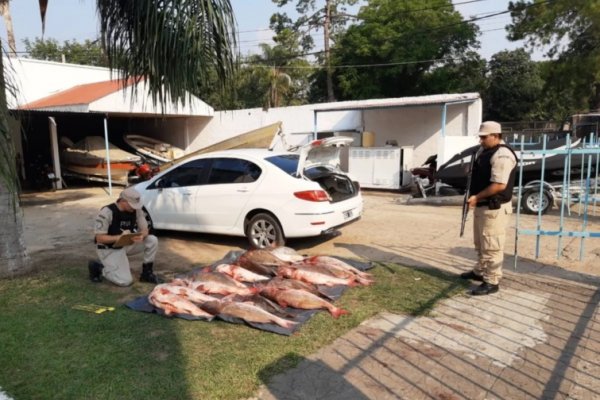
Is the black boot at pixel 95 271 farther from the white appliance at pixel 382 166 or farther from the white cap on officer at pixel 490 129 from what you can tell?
the white appliance at pixel 382 166

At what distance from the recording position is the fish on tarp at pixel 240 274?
548 centimetres

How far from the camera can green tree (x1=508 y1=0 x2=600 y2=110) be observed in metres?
24.1

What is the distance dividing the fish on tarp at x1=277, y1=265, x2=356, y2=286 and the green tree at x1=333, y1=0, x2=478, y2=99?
25597 millimetres

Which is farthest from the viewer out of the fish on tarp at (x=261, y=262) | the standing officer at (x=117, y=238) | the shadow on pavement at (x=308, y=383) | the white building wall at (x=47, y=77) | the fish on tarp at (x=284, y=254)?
the white building wall at (x=47, y=77)

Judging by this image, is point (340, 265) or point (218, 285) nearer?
point (218, 285)

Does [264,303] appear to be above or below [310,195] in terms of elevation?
below

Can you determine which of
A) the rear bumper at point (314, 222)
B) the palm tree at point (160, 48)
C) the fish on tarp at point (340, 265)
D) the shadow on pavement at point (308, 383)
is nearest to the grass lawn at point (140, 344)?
the shadow on pavement at point (308, 383)

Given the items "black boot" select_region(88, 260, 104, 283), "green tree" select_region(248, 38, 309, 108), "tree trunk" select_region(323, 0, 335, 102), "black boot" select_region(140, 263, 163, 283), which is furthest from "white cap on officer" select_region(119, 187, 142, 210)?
"tree trunk" select_region(323, 0, 335, 102)

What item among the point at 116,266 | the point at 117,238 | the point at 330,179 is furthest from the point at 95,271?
the point at 330,179

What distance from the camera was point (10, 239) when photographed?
5.74m

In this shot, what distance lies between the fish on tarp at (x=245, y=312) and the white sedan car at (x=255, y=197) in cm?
255

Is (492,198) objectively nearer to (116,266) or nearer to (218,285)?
(218,285)

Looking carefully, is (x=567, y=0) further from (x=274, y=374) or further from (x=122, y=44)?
(x=274, y=374)

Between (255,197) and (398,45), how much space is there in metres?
24.9
